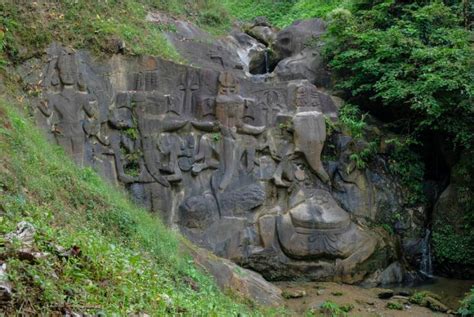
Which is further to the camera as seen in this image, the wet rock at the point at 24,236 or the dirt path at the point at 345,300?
the dirt path at the point at 345,300

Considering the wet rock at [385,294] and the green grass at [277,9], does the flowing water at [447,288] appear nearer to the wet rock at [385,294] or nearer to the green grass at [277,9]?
the wet rock at [385,294]

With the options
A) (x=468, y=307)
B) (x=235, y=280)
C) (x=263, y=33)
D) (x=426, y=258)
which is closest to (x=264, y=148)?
(x=235, y=280)

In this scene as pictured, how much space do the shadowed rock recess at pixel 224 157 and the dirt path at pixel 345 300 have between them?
0.40 meters

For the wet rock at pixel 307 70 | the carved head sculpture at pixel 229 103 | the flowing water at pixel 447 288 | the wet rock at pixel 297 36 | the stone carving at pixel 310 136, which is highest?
the wet rock at pixel 297 36

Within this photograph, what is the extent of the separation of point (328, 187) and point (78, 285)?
29.4ft

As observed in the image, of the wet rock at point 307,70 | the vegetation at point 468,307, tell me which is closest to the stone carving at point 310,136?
the wet rock at point 307,70

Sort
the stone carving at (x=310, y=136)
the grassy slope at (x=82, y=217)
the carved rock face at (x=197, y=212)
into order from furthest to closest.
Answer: the stone carving at (x=310, y=136), the carved rock face at (x=197, y=212), the grassy slope at (x=82, y=217)

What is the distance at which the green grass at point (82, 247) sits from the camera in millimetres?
3931

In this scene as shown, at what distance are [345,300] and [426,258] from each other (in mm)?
3397

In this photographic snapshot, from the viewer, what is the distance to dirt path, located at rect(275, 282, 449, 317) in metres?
10.1

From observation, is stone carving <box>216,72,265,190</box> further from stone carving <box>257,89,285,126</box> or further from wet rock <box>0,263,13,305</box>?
wet rock <box>0,263,13,305</box>

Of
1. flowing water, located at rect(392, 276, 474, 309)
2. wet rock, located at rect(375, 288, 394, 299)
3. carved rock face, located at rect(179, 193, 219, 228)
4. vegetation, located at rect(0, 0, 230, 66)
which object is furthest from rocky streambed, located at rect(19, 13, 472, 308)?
flowing water, located at rect(392, 276, 474, 309)

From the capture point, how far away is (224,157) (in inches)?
459

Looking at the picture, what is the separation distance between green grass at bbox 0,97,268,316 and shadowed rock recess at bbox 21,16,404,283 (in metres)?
1.02
